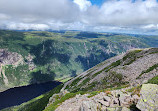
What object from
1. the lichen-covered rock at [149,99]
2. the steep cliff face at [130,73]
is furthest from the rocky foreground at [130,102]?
the steep cliff face at [130,73]

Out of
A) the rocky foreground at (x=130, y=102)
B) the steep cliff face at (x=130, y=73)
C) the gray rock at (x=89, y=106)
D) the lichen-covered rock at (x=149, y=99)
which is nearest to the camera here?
the lichen-covered rock at (x=149, y=99)

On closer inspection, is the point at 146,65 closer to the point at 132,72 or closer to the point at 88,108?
the point at 132,72

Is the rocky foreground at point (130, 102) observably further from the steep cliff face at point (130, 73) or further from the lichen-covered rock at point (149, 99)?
the steep cliff face at point (130, 73)

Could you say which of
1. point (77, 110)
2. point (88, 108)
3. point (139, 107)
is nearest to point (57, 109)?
point (77, 110)

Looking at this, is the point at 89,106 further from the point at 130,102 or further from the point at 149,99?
the point at 149,99

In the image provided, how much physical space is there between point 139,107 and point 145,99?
7.19ft

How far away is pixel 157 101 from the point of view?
19344mm

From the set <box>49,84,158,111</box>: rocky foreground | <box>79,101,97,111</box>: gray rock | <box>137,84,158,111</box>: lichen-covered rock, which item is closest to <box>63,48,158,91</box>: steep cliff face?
<box>49,84,158,111</box>: rocky foreground

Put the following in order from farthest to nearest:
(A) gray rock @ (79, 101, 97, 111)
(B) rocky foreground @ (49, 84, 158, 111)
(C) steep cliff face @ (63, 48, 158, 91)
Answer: (C) steep cliff face @ (63, 48, 158, 91) < (A) gray rock @ (79, 101, 97, 111) < (B) rocky foreground @ (49, 84, 158, 111)

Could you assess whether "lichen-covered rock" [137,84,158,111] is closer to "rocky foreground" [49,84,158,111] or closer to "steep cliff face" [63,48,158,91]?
"rocky foreground" [49,84,158,111]

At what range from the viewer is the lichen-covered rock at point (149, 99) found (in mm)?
18481

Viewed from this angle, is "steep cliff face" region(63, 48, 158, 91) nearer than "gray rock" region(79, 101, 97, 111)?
No

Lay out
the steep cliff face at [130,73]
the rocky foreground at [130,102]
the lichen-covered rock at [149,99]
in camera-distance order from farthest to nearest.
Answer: the steep cliff face at [130,73] < the rocky foreground at [130,102] < the lichen-covered rock at [149,99]

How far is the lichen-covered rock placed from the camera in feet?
60.6
